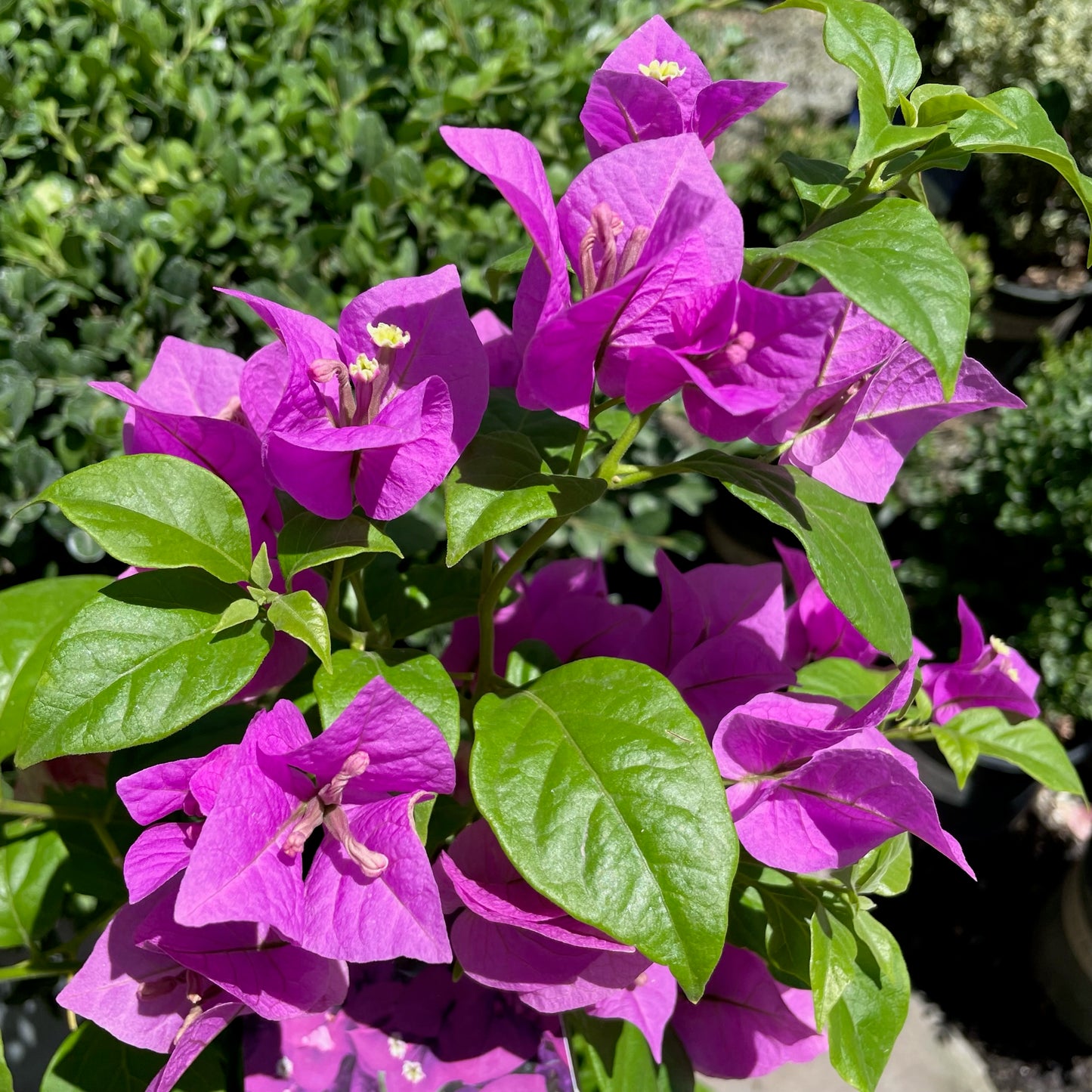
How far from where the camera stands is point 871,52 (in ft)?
1.32

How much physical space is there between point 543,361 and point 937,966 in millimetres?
1571

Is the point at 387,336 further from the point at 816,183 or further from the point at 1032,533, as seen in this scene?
the point at 1032,533

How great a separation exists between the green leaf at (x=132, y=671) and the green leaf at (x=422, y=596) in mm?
128

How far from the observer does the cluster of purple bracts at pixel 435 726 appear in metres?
0.37

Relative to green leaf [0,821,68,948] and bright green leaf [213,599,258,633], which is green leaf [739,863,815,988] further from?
green leaf [0,821,68,948]

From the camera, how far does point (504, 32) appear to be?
4.06 ft

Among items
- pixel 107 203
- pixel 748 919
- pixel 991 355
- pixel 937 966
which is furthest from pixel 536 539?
pixel 991 355

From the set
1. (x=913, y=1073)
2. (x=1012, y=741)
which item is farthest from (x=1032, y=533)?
(x=1012, y=741)

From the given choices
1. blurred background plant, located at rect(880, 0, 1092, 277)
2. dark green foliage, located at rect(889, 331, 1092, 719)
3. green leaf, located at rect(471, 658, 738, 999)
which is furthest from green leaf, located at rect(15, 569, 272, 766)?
blurred background plant, located at rect(880, 0, 1092, 277)

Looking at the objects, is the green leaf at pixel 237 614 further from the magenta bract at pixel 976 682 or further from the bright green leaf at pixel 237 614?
the magenta bract at pixel 976 682

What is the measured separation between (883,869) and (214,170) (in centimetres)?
99

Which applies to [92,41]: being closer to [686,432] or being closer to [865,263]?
[865,263]

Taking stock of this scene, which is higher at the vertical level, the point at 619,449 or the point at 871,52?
the point at 871,52

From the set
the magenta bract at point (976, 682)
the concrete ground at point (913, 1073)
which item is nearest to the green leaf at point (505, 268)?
the magenta bract at point (976, 682)
